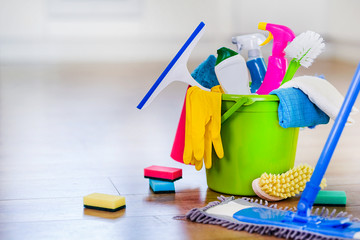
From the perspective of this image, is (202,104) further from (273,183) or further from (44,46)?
(44,46)

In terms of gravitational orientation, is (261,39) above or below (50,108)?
above

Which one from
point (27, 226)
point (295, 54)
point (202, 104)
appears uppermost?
point (295, 54)

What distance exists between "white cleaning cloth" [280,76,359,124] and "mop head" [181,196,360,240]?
22 cm

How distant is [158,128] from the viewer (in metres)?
2.20

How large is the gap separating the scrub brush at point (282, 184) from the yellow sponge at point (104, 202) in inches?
12.0

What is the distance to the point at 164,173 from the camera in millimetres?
1432

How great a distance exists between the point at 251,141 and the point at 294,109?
0.12 meters

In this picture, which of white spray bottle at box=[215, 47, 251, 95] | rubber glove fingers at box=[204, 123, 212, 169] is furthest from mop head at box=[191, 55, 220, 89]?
rubber glove fingers at box=[204, 123, 212, 169]

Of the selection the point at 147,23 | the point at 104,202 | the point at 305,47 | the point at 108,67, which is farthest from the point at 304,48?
the point at 147,23

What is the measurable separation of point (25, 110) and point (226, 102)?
4.89 feet

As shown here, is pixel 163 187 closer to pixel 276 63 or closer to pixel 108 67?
pixel 276 63

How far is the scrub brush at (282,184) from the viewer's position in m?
1.31

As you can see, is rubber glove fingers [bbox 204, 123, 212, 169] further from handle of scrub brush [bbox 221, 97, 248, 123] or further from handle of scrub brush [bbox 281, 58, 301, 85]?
handle of scrub brush [bbox 281, 58, 301, 85]

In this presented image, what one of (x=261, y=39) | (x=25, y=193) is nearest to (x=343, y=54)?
(x=261, y=39)
